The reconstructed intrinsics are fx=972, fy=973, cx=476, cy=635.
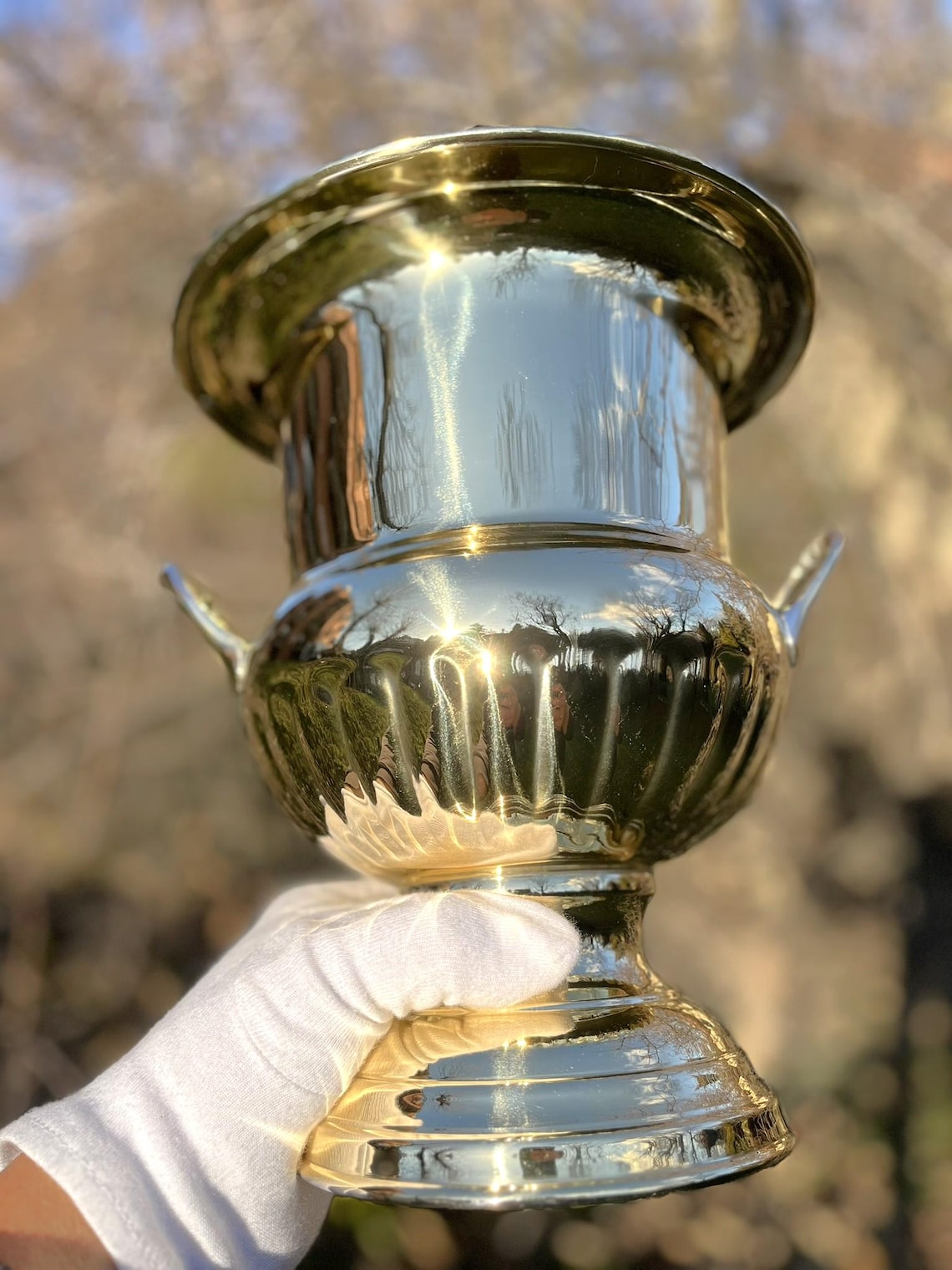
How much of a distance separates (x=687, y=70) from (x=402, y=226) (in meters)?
1.46

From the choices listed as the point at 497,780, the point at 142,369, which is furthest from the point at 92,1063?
the point at 497,780

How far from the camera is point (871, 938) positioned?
6.35 feet

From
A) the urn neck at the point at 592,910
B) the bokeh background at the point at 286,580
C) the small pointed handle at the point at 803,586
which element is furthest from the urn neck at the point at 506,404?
the bokeh background at the point at 286,580

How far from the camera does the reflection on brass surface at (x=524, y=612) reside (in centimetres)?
60

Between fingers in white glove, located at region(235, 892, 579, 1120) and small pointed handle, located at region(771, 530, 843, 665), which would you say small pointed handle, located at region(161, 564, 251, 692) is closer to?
fingers in white glove, located at region(235, 892, 579, 1120)

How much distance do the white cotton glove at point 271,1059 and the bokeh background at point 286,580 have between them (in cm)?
127

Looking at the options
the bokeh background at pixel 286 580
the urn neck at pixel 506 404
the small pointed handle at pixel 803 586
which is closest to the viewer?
the urn neck at pixel 506 404

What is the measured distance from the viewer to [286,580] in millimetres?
1836

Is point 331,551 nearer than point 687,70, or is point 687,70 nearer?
point 331,551

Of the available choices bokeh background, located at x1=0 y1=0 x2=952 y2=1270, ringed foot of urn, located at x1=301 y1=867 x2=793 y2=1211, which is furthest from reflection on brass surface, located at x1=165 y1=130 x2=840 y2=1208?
bokeh background, located at x1=0 y1=0 x2=952 y2=1270

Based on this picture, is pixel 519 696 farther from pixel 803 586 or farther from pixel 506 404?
pixel 803 586

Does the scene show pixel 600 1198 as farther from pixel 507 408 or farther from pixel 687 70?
pixel 687 70

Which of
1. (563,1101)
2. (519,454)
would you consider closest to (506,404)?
(519,454)

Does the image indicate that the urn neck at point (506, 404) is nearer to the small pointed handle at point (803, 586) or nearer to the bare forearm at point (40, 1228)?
the small pointed handle at point (803, 586)
